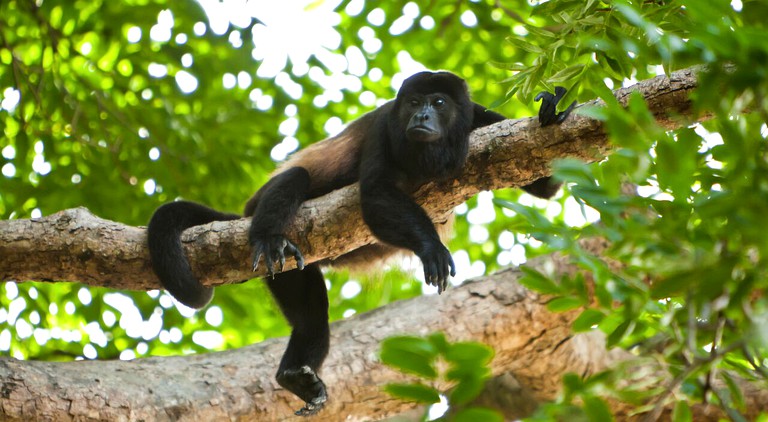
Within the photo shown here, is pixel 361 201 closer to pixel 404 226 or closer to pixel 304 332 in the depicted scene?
pixel 404 226

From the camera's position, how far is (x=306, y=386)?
3.76 metres

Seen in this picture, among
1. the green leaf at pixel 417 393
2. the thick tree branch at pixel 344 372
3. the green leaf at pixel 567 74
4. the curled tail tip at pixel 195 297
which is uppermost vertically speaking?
the green leaf at pixel 567 74

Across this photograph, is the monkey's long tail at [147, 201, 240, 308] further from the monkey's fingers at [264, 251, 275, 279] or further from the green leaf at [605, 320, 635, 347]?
the green leaf at [605, 320, 635, 347]

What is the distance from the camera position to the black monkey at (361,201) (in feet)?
11.0

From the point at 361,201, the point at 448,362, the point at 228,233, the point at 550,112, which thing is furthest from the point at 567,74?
the point at 228,233

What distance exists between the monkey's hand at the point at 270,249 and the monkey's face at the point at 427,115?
88 centimetres

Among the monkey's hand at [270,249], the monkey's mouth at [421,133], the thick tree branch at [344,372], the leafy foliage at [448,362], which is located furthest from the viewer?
the monkey's mouth at [421,133]

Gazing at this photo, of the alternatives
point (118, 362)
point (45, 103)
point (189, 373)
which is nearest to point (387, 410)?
point (189, 373)

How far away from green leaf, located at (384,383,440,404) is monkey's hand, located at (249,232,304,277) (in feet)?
7.63

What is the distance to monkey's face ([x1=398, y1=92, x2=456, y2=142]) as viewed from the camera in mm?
3758

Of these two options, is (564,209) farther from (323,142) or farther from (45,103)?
(45,103)

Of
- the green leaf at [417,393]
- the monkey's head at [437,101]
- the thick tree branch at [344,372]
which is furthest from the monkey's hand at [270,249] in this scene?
the green leaf at [417,393]

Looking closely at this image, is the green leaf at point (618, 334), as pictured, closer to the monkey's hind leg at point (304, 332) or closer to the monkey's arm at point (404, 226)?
the monkey's arm at point (404, 226)

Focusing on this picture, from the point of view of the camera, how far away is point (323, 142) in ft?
15.0
